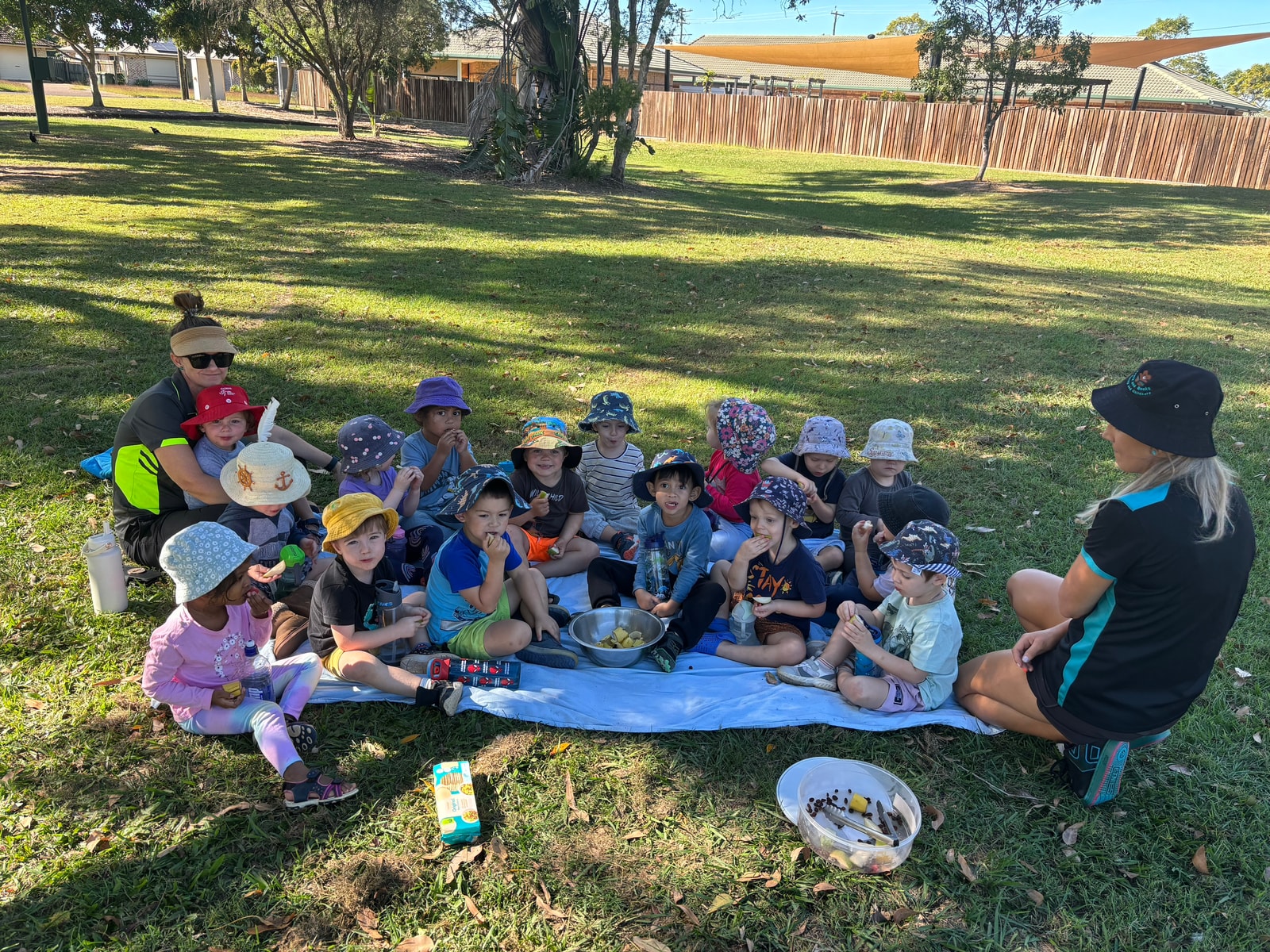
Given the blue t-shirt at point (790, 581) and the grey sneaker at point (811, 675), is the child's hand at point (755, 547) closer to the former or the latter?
the blue t-shirt at point (790, 581)

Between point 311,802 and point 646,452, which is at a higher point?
point 646,452

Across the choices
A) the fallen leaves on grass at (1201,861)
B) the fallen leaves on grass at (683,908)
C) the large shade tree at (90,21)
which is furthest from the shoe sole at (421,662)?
the large shade tree at (90,21)

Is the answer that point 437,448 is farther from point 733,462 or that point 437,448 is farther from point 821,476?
point 821,476

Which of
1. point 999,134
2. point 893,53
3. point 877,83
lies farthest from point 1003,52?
point 877,83

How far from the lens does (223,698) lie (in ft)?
11.1

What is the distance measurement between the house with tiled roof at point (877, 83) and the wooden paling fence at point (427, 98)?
499 inches

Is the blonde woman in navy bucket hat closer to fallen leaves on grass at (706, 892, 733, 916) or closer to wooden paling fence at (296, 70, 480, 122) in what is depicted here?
fallen leaves on grass at (706, 892, 733, 916)

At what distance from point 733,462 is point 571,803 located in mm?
2646

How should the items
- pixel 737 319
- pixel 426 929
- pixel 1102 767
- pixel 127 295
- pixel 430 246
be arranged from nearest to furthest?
pixel 426 929
pixel 1102 767
pixel 127 295
pixel 737 319
pixel 430 246

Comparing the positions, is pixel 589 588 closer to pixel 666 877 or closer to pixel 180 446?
pixel 666 877

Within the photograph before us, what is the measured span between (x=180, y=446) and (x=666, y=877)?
3.28m

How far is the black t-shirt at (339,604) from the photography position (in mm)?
3635

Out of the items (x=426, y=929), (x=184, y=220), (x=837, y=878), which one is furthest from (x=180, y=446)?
(x=184, y=220)

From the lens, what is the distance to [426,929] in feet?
8.73
